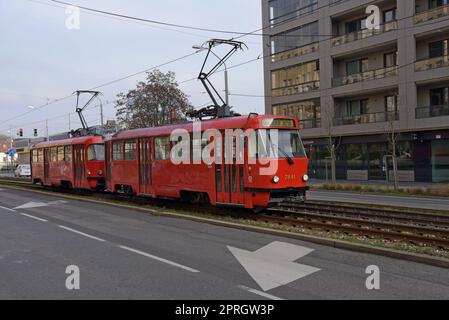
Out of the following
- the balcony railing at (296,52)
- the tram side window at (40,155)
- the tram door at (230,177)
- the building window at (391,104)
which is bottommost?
the tram door at (230,177)

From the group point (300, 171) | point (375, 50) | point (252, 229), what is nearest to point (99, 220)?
point (252, 229)

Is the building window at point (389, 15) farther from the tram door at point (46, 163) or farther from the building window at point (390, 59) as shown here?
Answer: the tram door at point (46, 163)

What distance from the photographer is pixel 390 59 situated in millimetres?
33500

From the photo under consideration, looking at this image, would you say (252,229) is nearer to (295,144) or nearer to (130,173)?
(295,144)

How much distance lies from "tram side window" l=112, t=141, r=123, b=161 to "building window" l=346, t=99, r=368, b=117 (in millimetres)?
21757

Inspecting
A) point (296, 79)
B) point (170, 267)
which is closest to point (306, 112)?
point (296, 79)

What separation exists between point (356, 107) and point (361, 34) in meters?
5.51

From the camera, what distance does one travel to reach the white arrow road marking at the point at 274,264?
6.84 metres

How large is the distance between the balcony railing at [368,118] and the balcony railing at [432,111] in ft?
5.40

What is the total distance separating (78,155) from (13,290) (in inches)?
663

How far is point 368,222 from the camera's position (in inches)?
472

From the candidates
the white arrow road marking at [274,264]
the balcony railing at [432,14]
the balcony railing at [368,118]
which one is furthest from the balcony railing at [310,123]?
the white arrow road marking at [274,264]

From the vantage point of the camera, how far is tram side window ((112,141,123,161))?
18917 millimetres

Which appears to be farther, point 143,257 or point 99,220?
point 99,220
